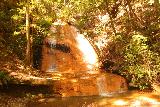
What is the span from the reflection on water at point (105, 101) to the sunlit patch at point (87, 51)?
4669 mm

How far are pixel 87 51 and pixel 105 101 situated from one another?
6.84 meters

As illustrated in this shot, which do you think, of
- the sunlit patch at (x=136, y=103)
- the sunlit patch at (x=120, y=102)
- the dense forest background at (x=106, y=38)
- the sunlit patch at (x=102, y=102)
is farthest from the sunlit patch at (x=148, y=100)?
the sunlit patch at (x=102, y=102)

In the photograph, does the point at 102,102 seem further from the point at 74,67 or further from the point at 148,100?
the point at 74,67

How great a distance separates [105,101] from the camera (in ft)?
39.0

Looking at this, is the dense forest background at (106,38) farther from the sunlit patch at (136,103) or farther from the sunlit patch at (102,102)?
the sunlit patch at (102,102)

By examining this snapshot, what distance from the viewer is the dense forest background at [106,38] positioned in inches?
533

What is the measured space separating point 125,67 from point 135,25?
3085mm

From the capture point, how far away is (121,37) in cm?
1543

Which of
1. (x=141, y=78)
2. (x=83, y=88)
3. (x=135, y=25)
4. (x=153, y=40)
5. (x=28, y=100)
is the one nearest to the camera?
(x=28, y=100)

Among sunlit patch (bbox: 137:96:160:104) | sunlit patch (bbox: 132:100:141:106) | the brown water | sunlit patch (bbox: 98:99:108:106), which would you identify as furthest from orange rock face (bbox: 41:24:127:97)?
sunlit patch (bbox: 132:100:141:106)

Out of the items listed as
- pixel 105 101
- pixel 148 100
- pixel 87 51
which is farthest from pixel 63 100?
pixel 87 51

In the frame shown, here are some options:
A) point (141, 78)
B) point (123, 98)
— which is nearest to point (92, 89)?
point (123, 98)

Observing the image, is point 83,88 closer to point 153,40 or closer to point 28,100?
point 28,100

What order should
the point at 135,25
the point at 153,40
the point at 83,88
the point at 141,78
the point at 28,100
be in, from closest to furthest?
the point at 28,100, the point at 83,88, the point at 141,78, the point at 153,40, the point at 135,25
